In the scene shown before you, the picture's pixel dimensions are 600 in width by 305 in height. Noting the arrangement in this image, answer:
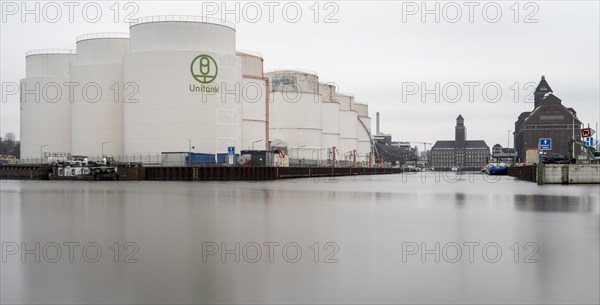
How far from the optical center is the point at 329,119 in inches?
5143

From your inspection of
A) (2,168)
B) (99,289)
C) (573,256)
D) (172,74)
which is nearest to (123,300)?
(99,289)

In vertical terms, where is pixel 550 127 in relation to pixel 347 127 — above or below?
above

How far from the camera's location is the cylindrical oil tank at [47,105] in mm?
96125

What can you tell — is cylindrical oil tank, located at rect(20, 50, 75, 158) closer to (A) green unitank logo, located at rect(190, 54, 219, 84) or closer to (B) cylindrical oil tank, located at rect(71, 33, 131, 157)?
(B) cylindrical oil tank, located at rect(71, 33, 131, 157)

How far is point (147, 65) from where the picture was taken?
252ft

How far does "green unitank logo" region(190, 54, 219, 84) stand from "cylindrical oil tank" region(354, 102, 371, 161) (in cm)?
8446

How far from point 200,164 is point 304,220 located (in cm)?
5437

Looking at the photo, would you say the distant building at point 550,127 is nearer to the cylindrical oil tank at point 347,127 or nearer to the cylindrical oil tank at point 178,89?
the cylindrical oil tank at point 347,127

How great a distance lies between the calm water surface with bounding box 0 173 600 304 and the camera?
9117 mm

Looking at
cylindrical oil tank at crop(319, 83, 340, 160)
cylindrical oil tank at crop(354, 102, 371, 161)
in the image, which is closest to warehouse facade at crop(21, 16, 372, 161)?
cylindrical oil tank at crop(319, 83, 340, 160)

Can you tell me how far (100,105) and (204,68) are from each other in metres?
17.1

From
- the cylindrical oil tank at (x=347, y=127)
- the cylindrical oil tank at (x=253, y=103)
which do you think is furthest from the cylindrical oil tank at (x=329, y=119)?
the cylindrical oil tank at (x=253, y=103)

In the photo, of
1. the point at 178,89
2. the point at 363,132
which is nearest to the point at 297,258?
the point at 178,89

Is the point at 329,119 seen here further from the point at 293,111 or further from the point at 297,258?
the point at 297,258
